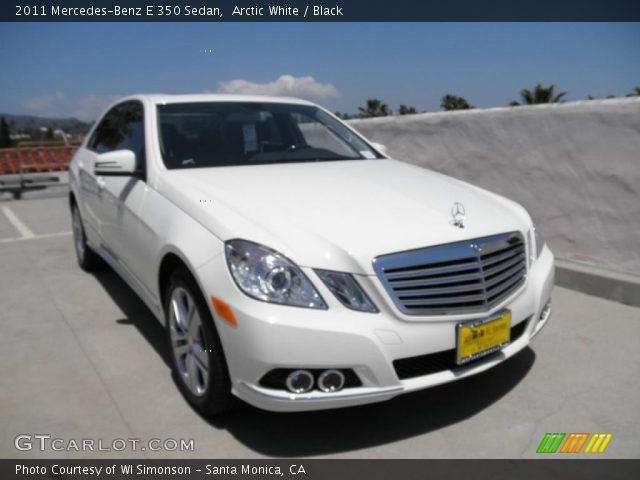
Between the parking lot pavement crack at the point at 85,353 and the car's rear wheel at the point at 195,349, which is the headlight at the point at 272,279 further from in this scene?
the parking lot pavement crack at the point at 85,353

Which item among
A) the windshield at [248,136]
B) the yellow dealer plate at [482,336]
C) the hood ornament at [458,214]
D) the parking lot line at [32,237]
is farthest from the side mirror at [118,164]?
the parking lot line at [32,237]

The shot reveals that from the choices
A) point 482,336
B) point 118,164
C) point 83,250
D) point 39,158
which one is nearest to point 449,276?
point 482,336

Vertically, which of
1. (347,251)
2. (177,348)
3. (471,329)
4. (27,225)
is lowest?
(27,225)

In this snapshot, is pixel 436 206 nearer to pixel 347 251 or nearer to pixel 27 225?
pixel 347 251

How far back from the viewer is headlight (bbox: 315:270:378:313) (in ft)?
7.16

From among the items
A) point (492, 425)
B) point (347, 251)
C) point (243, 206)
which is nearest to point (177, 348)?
point (243, 206)

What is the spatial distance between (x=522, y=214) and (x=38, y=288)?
3.97m

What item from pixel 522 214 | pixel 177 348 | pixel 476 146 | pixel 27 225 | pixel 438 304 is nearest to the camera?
pixel 438 304

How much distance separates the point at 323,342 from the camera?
2.11 m

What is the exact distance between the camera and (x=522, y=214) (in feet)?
9.69

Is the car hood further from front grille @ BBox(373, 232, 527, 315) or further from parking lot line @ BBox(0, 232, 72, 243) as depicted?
parking lot line @ BBox(0, 232, 72, 243)
